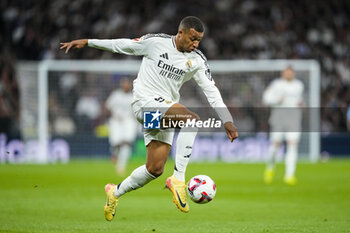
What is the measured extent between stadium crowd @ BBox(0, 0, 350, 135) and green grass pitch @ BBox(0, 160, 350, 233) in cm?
715

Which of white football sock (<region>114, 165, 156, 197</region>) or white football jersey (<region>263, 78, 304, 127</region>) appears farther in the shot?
white football jersey (<region>263, 78, 304, 127</region>)

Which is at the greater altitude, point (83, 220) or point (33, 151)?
point (83, 220)

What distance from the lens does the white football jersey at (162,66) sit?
760 centimetres

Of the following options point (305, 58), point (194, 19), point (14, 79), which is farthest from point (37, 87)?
point (194, 19)

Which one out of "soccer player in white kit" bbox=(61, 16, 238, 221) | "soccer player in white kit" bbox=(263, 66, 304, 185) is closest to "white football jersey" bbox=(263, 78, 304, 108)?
"soccer player in white kit" bbox=(263, 66, 304, 185)

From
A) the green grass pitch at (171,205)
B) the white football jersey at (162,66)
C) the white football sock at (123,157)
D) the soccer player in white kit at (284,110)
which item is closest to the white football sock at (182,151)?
the white football jersey at (162,66)

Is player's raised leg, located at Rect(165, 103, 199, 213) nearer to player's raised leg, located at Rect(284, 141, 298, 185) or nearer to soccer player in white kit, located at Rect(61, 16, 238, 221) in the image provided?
soccer player in white kit, located at Rect(61, 16, 238, 221)

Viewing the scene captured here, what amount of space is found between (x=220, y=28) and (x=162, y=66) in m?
17.1

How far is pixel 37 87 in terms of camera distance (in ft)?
72.2

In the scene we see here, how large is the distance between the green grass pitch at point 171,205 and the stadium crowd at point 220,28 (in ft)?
Result: 23.5

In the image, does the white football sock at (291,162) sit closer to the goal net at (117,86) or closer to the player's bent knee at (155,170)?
the goal net at (117,86)

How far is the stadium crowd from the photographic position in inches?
930

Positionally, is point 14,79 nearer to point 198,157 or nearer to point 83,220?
point 198,157

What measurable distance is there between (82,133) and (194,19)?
1467 centimetres
